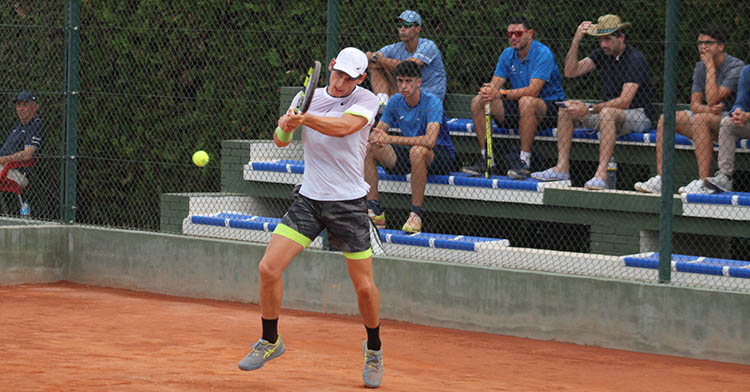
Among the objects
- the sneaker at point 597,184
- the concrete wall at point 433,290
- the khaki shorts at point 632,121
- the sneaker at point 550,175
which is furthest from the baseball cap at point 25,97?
the sneaker at point 597,184

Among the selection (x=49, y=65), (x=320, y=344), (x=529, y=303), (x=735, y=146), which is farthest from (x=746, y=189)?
(x=49, y=65)

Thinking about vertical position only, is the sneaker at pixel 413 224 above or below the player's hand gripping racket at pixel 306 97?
below

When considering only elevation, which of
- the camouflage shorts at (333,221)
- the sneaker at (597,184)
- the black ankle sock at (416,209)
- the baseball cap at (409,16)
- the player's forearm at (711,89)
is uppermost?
the baseball cap at (409,16)

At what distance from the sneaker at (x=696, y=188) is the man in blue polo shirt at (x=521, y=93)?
5.02 feet

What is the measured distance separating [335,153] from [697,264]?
3539mm

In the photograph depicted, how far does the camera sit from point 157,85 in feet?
49.0

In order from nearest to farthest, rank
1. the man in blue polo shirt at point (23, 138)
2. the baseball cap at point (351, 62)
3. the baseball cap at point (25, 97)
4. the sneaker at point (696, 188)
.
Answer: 1. the baseball cap at point (351, 62)
2. the sneaker at point (696, 188)
3. the man in blue polo shirt at point (23, 138)
4. the baseball cap at point (25, 97)

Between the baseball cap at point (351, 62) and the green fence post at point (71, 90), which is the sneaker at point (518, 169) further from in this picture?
the green fence post at point (71, 90)

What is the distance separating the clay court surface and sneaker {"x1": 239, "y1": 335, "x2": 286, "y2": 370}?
4.3 inches

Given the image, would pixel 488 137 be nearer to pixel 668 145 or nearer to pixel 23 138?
pixel 668 145

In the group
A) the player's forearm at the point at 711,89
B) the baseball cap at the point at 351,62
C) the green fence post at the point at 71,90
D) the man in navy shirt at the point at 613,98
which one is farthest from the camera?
the green fence post at the point at 71,90

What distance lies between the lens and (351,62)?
7602 millimetres

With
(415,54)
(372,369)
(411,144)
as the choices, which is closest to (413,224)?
(411,144)

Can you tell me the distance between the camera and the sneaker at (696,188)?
10281 mm
